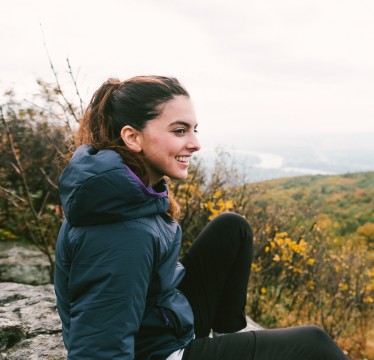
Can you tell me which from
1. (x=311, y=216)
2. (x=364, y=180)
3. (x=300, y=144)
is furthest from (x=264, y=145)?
(x=311, y=216)

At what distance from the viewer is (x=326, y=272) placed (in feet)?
22.1

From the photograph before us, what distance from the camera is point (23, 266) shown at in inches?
151

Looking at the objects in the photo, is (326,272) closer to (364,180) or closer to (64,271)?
(64,271)

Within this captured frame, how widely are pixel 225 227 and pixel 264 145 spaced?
188m

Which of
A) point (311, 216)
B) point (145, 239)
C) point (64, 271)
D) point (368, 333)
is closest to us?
point (145, 239)

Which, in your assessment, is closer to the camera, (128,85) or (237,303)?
(128,85)

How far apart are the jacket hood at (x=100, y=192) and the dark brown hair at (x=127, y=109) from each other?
19 centimetres

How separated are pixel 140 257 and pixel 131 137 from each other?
1.81 feet

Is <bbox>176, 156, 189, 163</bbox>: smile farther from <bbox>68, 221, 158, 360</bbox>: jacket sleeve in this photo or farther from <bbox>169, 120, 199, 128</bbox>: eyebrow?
<bbox>68, 221, 158, 360</bbox>: jacket sleeve

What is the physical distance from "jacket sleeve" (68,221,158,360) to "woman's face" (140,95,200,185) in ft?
1.38

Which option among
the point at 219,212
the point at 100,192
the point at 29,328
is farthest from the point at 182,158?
the point at 219,212

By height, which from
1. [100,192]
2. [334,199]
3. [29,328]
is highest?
[100,192]

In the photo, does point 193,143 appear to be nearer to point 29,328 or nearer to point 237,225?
point 237,225

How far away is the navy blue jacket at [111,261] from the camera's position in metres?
1.17
